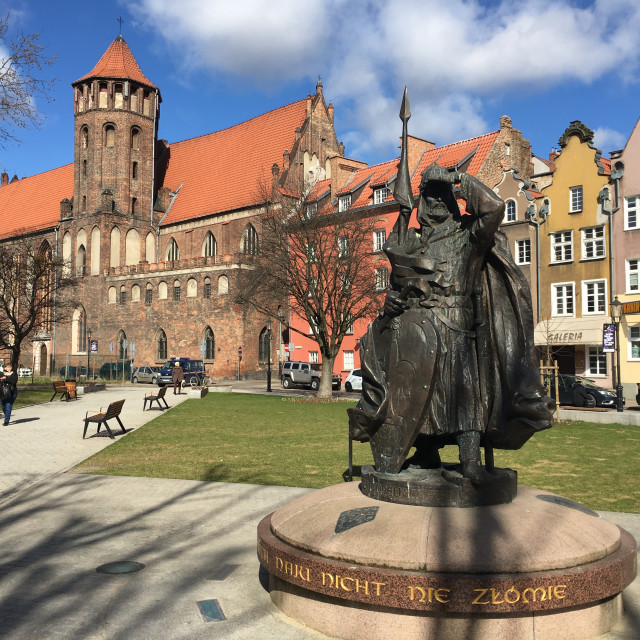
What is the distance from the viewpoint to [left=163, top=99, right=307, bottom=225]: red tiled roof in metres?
58.8

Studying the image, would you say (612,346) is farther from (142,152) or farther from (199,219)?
(142,152)

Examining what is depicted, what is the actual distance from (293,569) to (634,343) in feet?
103

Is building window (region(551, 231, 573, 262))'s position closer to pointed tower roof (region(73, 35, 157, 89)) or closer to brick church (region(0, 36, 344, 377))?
brick church (region(0, 36, 344, 377))

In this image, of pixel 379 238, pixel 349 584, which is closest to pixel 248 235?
pixel 379 238

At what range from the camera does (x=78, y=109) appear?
6347 centimetres

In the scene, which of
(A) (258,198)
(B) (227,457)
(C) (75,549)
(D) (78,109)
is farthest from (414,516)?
(D) (78,109)

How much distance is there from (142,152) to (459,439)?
6223cm

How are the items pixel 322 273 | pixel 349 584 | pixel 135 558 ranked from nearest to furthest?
pixel 349 584 → pixel 135 558 → pixel 322 273

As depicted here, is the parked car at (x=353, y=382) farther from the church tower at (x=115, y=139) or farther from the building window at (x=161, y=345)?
the church tower at (x=115, y=139)

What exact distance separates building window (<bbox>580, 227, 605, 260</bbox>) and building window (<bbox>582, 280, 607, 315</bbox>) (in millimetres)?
1329

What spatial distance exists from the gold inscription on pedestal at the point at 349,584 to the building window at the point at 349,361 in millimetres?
40943

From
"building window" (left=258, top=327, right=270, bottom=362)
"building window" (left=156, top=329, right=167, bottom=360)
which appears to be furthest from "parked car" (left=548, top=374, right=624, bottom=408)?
"building window" (left=156, top=329, right=167, bottom=360)

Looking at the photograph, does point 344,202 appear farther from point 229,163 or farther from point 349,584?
point 349,584

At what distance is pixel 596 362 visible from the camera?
113 feet
